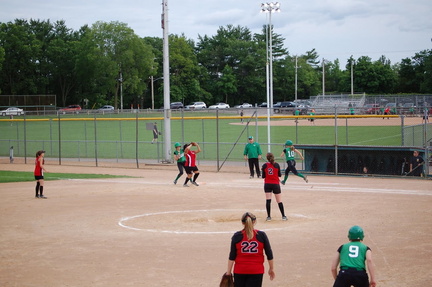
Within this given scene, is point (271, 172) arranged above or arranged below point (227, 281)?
above

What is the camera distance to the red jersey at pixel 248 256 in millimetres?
7812

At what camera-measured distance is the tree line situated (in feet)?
314

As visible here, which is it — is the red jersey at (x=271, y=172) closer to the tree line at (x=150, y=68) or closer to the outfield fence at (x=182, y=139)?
the outfield fence at (x=182, y=139)

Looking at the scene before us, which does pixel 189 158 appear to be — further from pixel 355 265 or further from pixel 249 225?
pixel 355 265

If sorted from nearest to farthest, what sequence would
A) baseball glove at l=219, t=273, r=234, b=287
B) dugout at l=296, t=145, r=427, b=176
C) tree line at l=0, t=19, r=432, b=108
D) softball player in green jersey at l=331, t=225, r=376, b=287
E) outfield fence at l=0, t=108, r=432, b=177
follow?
1. softball player in green jersey at l=331, t=225, r=376, b=287
2. baseball glove at l=219, t=273, r=234, b=287
3. dugout at l=296, t=145, r=427, b=176
4. outfield fence at l=0, t=108, r=432, b=177
5. tree line at l=0, t=19, r=432, b=108

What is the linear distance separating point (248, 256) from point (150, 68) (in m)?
91.4

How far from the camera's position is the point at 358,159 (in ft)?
95.8

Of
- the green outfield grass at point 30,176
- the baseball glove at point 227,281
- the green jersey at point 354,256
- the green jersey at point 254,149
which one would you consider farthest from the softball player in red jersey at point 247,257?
the green outfield grass at point 30,176

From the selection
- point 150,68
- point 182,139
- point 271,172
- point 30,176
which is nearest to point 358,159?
point 182,139

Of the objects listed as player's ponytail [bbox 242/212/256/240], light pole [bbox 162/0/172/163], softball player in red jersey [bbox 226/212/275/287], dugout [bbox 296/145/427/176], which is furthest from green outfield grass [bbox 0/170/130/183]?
player's ponytail [bbox 242/212/256/240]

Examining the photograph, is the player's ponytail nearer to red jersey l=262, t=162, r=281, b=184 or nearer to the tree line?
red jersey l=262, t=162, r=281, b=184

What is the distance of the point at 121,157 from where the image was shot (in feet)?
144

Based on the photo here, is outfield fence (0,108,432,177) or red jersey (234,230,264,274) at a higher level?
outfield fence (0,108,432,177)

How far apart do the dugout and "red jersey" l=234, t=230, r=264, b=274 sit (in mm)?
20971
